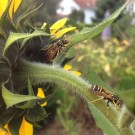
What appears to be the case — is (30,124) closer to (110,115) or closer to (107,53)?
(110,115)

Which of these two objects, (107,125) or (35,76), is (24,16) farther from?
(107,125)

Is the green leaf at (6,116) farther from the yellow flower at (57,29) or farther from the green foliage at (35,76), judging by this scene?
the yellow flower at (57,29)

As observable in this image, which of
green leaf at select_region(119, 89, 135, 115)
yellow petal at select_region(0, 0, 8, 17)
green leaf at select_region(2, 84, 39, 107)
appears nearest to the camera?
green leaf at select_region(119, 89, 135, 115)

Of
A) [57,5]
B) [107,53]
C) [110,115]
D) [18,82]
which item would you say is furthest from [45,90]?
[57,5]

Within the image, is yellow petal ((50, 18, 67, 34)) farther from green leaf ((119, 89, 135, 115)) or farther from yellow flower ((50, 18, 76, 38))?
green leaf ((119, 89, 135, 115))

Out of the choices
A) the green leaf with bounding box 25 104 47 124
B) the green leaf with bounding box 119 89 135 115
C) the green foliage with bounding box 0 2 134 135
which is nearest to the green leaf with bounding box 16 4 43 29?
the green foliage with bounding box 0 2 134 135

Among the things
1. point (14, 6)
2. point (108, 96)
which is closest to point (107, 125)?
point (108, 96)

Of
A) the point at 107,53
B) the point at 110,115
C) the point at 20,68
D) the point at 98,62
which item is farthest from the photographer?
the point at 107,53
